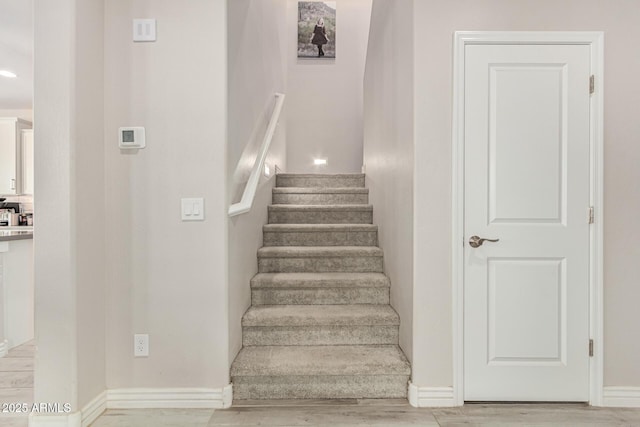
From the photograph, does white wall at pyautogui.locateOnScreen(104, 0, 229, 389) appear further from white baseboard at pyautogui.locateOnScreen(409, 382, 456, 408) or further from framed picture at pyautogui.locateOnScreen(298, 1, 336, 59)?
framed picture at pyautogui.locateOnScreen(298, 1, 336, 59)

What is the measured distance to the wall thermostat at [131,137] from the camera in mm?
2027

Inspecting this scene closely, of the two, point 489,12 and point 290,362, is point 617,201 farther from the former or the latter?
point 290,362

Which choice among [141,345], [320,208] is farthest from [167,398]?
[320,208]

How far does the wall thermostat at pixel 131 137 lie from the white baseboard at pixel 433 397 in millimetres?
2059

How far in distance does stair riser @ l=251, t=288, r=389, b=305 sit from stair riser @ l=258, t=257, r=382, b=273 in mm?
305

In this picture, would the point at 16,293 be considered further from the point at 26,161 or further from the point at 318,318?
the point at 26,161

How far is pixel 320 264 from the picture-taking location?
9.74 feet

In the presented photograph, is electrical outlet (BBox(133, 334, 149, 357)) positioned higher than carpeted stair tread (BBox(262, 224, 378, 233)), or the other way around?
carpeted stair tread (BBox(262, 224, 378, 233))

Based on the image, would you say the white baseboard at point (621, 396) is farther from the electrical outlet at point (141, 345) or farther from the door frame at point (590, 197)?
the electrical outlet at point (141, 345)

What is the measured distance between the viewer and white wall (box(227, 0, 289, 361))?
2252mm

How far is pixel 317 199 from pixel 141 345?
7.58 feet

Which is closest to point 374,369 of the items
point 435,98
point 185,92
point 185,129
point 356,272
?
point 356,272

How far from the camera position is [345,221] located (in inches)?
143

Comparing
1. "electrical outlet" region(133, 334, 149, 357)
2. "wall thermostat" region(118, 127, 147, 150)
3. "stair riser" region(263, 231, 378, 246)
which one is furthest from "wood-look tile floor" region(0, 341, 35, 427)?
"stair riser" region(263, 231, 378, 246)
